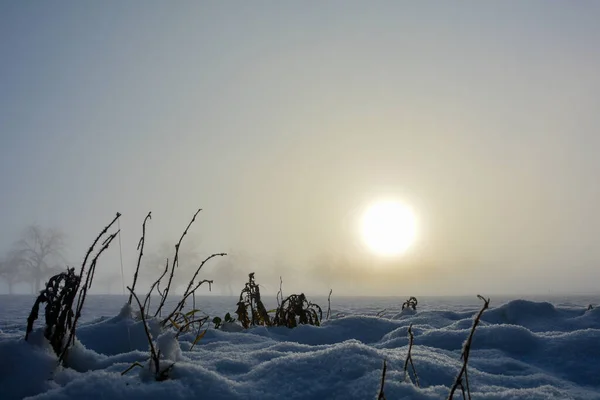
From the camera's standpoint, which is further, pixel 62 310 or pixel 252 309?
pixel 252 309

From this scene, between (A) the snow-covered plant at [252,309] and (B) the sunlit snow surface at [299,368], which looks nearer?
(B) the sunlit snow surface at [299,368]

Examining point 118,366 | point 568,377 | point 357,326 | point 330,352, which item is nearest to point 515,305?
point 357,326

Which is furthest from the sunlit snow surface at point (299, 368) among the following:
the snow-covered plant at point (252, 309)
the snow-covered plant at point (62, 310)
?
the snow-covered plant at point (252, 309)

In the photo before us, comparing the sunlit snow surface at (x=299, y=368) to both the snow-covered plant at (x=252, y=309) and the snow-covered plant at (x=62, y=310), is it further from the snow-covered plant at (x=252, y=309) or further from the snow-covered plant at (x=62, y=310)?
the snow-covered plant at (x=252, y=309)

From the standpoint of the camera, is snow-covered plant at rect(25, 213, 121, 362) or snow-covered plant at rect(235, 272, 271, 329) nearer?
snow-covered plant at rect(25, 213, 121, 362)

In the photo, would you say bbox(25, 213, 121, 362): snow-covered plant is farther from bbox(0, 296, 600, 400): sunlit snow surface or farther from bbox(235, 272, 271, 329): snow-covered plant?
bbox(235, 272, 271, 329): snow-covered plant

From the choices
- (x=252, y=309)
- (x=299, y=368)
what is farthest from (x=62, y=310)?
(x=252, y=309)

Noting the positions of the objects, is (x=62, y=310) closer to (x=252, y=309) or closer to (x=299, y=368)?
(x=299, y=368)

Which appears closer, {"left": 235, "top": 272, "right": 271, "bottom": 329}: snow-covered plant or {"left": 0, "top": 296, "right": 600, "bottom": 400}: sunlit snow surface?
{"left": 0, "top": 296, "right": 600, "bottom": 400}: sunlit snow surface

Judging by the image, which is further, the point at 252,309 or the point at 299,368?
the point at 252,309

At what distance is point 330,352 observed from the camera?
1.71 m

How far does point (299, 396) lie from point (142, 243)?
3.76ft

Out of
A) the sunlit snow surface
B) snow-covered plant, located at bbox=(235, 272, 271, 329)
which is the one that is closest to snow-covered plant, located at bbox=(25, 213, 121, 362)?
the sunlit snow surface

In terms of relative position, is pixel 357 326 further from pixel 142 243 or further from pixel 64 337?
pixel 64 337
